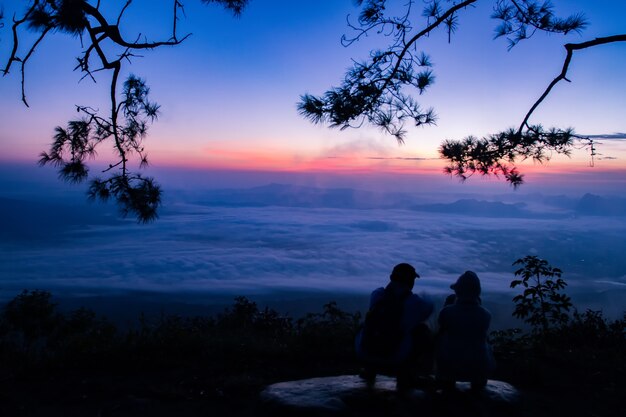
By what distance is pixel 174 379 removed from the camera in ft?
13.6

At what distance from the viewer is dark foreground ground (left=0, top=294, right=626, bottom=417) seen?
360 cm

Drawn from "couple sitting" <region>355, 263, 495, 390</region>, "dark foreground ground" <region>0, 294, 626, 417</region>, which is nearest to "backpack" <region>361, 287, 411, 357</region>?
"couple sitting" <region>355, 263, 495, 390</region>

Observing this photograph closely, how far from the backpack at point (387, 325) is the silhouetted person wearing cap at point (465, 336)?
360mm

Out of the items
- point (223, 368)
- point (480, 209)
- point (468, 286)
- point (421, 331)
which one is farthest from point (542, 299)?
point (480, 209)

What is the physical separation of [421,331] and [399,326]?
175mm

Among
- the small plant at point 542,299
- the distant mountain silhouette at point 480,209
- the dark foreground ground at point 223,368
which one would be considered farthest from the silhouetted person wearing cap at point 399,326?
the distant mountain silhouette at point 480,209

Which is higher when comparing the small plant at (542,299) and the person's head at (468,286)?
the person's head at (468,286)

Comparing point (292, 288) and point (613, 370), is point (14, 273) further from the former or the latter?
point (613, 370)

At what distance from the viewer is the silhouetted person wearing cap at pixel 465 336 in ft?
10.7

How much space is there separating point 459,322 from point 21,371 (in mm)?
4221

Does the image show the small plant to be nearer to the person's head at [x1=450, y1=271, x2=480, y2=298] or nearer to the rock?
the rock

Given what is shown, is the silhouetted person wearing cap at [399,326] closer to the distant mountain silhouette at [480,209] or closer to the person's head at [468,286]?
the person's head at [468,286]

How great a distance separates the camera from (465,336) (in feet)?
10.9

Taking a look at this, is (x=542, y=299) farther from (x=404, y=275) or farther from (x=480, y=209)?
(x=480, y=209)
